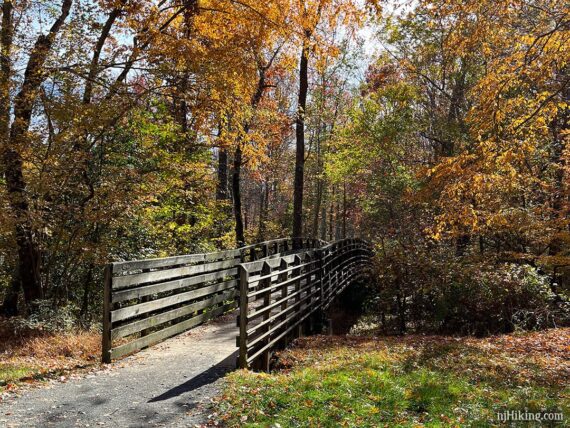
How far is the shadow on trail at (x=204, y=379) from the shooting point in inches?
200

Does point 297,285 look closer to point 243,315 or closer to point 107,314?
point 243,315

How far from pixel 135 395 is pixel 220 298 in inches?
182

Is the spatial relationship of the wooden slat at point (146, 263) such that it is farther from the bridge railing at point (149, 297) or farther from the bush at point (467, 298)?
the bush at point (467, 298)

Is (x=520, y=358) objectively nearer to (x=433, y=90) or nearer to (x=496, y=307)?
(x=496, y=307)

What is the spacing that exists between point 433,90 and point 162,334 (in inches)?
825

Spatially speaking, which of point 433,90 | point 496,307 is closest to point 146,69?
point 496,307

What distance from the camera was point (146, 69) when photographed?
8930mm

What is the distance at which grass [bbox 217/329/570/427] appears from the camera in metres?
4.67

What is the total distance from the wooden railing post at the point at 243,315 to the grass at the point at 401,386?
246 millimetres

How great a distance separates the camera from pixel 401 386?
575 cm

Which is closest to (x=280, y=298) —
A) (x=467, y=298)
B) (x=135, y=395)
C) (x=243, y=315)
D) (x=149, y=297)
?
(x=243, y=315)

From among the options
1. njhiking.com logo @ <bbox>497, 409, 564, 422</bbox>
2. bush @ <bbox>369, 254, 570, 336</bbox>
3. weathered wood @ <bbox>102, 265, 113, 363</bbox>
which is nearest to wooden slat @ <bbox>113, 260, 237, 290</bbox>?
weathered wood @ <bbox>102, 265, 113, 363</bbox>

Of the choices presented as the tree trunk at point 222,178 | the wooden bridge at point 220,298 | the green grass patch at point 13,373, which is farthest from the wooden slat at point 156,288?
the tree trunk at point 222,178

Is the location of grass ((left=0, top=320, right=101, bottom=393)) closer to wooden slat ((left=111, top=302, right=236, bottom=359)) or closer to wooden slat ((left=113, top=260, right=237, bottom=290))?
wooden slat ((left=111, top=302, right=236, bottom=359))
